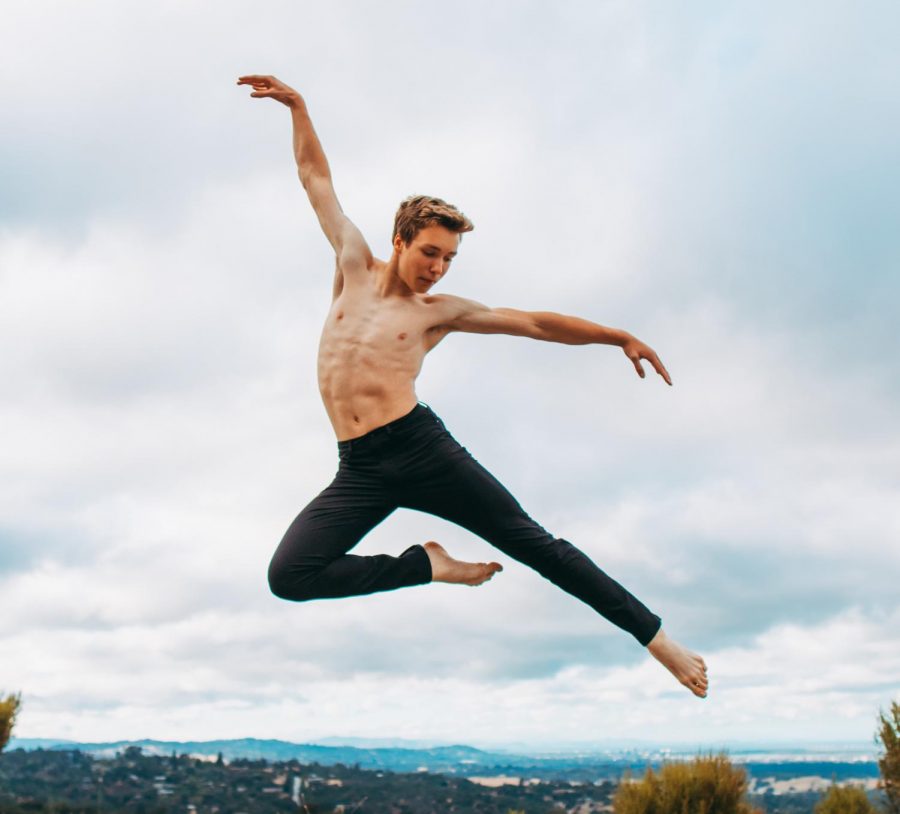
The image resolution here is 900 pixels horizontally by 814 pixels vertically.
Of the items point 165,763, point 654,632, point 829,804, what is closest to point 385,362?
point 654,632

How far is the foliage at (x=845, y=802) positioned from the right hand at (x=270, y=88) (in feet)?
57.4

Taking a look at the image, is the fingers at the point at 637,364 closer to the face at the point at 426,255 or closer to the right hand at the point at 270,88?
the face at the point at 426,255

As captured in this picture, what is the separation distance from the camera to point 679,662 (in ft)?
18.4

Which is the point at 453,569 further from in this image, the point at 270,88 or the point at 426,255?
the point at 270,88

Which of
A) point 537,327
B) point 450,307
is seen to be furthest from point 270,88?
point 537,327

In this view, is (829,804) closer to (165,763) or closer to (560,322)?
(560,322)

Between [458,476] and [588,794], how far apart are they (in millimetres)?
27767

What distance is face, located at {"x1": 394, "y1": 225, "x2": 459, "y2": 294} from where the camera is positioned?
5336mm

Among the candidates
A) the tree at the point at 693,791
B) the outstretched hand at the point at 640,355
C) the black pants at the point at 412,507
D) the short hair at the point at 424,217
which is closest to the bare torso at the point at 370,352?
the black pants at the point at 412,507

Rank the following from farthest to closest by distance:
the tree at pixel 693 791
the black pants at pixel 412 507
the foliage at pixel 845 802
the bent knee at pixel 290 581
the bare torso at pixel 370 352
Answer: the foliage at pixel 845 802, the tree at pixel 693 791, the bare torso at pixel 370 352, the black pants at pixel 412 507, the bent knee at pixel 290 581

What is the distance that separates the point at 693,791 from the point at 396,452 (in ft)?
47.4

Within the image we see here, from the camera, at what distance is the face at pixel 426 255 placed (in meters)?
5.34

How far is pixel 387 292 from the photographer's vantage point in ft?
18.2

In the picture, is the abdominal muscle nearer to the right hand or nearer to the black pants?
the black pants
